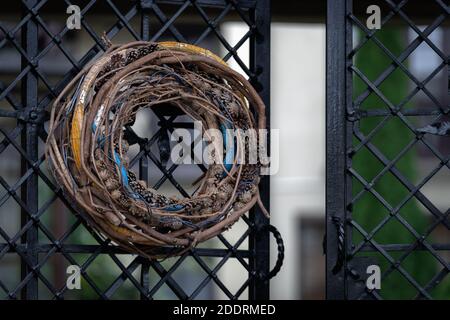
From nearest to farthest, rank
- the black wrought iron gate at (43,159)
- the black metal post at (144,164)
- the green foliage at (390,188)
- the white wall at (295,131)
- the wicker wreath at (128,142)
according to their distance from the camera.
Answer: the wicker wreath at (128,142)
the black wrought iron gate at (43,159)
the black metal post at (144,164)
the green foliage at (390,188)
the white wall at (295,131)

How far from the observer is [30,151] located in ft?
13.2

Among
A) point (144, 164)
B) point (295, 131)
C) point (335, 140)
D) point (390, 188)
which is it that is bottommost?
point (390, 188)

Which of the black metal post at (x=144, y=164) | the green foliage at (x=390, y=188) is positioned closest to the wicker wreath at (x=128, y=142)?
the black metal post at (x=144, y=164)

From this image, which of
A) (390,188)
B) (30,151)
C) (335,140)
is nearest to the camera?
(30,151)

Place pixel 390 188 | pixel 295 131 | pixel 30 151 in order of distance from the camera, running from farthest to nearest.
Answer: pixel 295 131, pixel 390 188, pixel 30 151

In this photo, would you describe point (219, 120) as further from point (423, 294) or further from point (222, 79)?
point (423, 294)

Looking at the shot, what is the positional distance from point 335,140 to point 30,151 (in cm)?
154

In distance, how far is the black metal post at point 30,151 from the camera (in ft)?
13.1

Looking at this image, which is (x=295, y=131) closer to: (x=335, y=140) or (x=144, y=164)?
(x=335, y=140)

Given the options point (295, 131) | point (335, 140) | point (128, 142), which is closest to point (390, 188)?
point (295, 131)

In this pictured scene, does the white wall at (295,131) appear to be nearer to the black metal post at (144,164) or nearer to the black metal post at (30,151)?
the black metal post at (144,164)

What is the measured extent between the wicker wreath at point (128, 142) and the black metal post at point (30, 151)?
0.18 metres

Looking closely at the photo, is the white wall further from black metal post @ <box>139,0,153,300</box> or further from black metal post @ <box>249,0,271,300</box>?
black metal post @ <box>139,0,153,300</box>

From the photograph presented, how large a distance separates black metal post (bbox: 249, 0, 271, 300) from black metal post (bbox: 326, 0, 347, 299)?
0.32 metres
